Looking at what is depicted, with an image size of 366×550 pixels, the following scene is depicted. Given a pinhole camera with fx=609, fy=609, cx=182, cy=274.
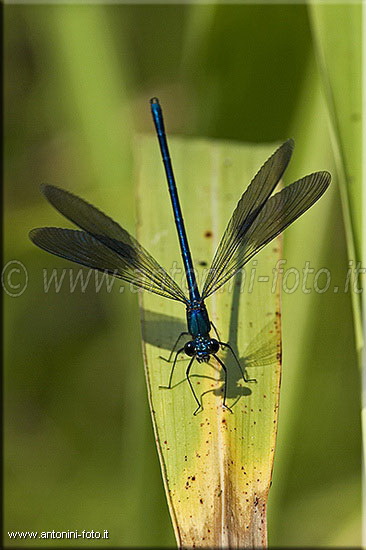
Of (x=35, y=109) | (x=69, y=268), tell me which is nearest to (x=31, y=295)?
(x=69, y=268)

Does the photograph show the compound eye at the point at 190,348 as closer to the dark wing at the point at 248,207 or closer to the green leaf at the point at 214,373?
the green leaf at the point at 214,373

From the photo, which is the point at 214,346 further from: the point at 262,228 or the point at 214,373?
the point at 262,228

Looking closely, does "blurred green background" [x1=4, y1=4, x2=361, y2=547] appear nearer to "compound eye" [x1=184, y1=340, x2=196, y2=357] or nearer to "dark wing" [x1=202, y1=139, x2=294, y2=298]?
"dark wing" [x1=202, y1=139, x2=294, y2=298]

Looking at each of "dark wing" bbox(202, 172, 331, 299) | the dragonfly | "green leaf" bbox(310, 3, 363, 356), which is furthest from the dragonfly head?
"green leaf" bbox(310, 3, 363, 356)

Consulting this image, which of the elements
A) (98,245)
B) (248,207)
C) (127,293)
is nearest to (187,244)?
(248,207)

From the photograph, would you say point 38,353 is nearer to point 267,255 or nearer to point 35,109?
point 35,109

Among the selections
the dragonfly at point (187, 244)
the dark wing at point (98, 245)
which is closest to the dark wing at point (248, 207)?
the dragonfly at point (187, 244)
